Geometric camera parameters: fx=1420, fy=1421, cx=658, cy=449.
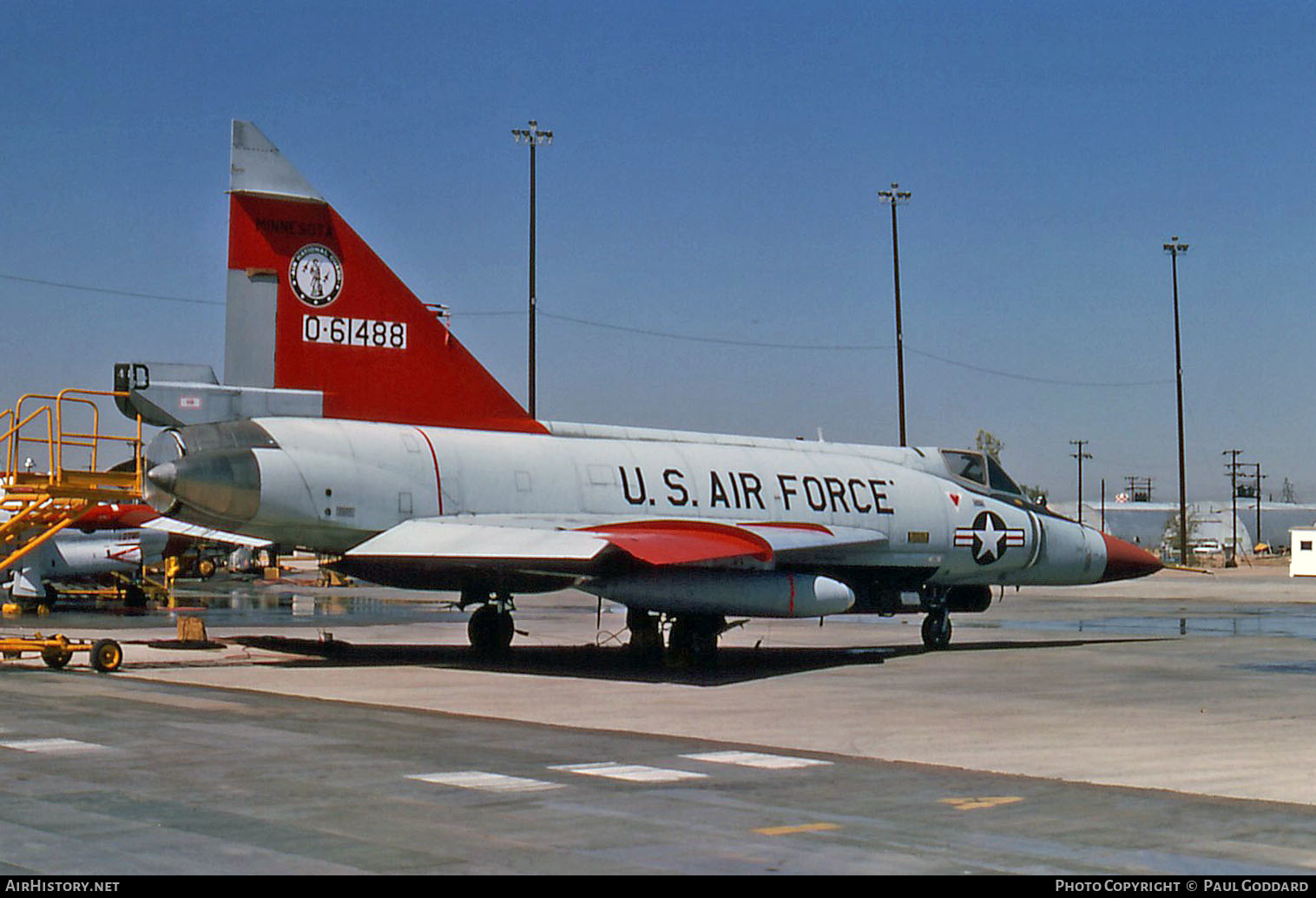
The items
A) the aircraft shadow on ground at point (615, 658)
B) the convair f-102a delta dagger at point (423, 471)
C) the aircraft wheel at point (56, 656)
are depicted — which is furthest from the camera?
the aircraft shadow on ground at point (615, 658)

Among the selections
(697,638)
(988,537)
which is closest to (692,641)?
(697,638)

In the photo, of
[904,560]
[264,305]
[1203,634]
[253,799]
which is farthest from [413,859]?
[1203,634]

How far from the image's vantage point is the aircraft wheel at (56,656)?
59.5 feet

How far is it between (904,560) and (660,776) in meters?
14.2

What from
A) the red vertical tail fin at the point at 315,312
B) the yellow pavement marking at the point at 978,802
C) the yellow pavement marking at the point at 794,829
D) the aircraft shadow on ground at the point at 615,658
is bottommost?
the aircraft shadow on ground at the point at 615,658

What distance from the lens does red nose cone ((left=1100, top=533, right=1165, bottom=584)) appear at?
85.6ft

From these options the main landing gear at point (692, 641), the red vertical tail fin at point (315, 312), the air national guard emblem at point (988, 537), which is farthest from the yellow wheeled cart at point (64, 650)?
the air national guard emblem at point (988, 537)

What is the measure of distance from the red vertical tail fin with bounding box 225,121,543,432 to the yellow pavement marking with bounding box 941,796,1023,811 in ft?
39.4

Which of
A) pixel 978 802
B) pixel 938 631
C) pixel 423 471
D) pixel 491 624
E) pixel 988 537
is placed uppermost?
pixel 423 471

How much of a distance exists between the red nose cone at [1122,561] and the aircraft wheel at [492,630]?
37.7 feet

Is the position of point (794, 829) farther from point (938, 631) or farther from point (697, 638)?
point (938, 631)

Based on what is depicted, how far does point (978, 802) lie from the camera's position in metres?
8.85

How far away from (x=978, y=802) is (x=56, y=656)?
1343 centimetres

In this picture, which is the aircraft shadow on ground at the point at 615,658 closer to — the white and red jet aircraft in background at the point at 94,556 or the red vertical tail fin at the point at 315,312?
the red vertical tail fin at the point at 315,312
